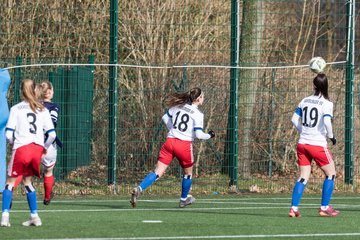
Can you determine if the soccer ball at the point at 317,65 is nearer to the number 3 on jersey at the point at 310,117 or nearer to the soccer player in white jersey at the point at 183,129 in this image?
the soccer player in white jersey at the point at 183,129

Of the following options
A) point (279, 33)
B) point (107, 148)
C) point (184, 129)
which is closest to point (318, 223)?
point (184, 129)

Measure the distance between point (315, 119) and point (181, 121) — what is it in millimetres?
2340

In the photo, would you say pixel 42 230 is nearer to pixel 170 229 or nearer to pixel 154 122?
pixel 170 229

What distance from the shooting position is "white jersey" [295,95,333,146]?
555 inches

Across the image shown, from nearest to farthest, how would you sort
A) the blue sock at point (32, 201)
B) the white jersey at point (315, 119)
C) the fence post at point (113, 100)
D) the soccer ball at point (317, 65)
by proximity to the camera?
the blue sock at point (32, 201)
the white jersey at point (315, 119)
the soccer ball at point (317, 65)
the fence post at point (113, 100)

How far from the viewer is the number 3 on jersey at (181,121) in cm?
1558

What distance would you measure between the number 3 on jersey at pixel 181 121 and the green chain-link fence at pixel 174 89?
329 cm

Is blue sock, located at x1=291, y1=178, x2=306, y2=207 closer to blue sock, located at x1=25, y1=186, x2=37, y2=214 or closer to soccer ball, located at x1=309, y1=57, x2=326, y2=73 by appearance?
soccer ball, located at x1=309, y1=57, x2=326, y2=73

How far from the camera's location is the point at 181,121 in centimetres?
1559

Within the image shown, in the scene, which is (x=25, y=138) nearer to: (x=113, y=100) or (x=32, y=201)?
(x=32, y=201)

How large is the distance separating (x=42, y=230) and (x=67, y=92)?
744 cm

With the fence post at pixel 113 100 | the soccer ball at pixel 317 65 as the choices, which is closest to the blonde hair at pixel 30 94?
the soccer ball at pixel 317 65

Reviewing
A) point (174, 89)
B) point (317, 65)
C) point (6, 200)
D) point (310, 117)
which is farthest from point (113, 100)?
point (6, 200)

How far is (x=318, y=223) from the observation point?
42.9 ft
